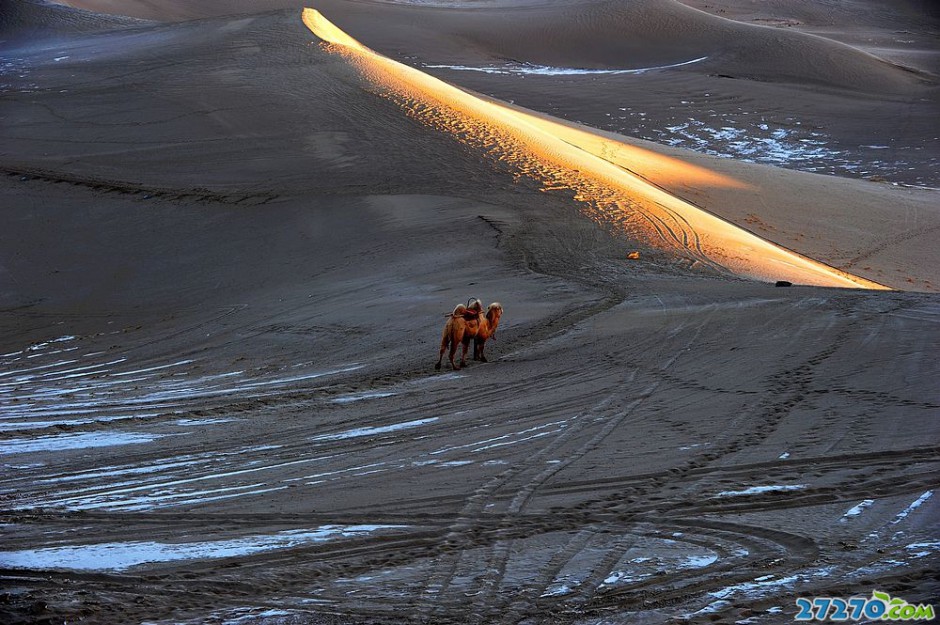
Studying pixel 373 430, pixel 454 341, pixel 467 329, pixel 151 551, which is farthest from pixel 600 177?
pixel 151 551

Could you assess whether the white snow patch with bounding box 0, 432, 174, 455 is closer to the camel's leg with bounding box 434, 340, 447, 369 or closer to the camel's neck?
the camel's leg with bounding box 434, 340, 447, 369

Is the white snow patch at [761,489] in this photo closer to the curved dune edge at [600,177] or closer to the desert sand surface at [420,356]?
the desert sand surface at [420,356]

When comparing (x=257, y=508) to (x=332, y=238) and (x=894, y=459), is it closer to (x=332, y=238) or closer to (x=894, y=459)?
(x=894, y=459)

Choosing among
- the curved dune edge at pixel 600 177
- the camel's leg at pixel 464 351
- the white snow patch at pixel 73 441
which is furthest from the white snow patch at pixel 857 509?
the curved dune edge at pixel 600 177

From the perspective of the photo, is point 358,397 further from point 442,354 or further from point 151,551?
point 151,551

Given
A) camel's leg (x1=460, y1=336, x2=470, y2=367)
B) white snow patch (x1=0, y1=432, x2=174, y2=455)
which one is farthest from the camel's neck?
white snow patch (x1=0, y1=432, x2=174, y2=455)

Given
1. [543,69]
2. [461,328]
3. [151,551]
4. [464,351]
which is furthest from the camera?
[543,69]
